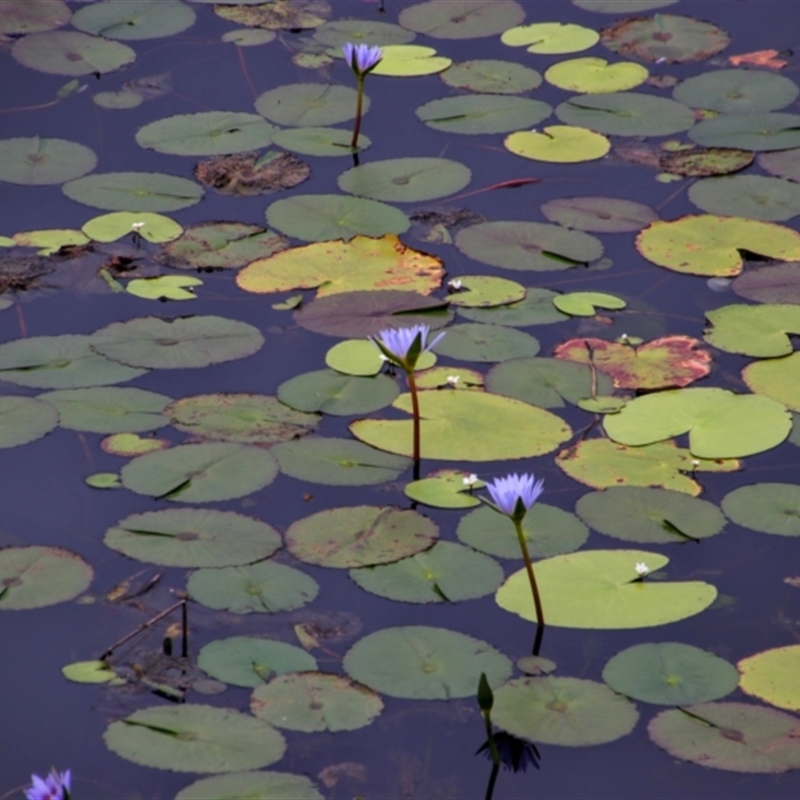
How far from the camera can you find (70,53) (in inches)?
204

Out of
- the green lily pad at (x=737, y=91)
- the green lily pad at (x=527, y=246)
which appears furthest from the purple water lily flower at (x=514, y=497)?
the green lily pad at (x=737, y=91)

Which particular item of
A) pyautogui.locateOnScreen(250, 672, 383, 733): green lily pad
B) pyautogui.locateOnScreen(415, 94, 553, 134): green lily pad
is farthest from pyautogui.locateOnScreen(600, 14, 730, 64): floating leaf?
pyautogui.locateOnScreen(250, 672, 383, 733): green lily pad

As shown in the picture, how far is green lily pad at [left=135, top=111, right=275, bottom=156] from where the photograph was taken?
460 cm

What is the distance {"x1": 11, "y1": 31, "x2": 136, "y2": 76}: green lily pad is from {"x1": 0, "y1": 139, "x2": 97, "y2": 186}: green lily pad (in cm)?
54

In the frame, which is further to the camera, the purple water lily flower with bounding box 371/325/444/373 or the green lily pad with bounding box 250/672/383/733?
the purple water lily flower with bounding box 371/325/444/373

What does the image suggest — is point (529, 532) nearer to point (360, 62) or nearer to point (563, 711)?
point (563, 711)

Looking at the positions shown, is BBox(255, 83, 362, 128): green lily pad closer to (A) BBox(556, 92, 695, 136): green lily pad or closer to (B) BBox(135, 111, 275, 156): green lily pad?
(B) BBox(135, 111, 275, 156): green lily pad

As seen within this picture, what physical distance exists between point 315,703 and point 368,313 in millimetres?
1414

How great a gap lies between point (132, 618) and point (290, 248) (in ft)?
5.02

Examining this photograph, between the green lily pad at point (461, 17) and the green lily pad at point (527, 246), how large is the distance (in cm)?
147

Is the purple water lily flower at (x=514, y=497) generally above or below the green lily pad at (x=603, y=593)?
above

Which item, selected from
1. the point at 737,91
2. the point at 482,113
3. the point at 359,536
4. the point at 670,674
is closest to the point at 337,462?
the point at 359,536

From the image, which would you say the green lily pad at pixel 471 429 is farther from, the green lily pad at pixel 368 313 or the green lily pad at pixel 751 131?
the green lily pad at pixel 751 131

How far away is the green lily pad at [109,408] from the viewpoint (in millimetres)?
3359
